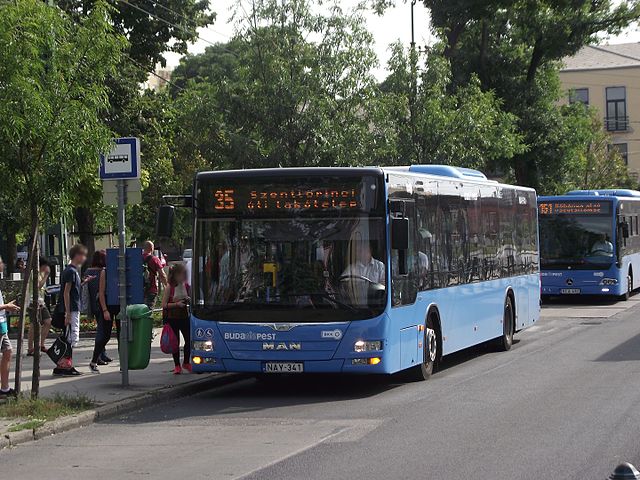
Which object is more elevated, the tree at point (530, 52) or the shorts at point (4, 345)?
the tree at point (530, 52)

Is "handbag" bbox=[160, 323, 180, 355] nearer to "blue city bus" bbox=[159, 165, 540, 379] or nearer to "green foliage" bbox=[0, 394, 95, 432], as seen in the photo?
"blue city bus" bbox=[159, 165, 540, 379]

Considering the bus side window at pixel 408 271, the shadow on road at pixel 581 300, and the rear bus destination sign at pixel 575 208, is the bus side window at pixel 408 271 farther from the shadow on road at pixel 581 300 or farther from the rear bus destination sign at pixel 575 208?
the shadow on road at pixel 581 300

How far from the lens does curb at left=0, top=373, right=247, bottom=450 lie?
37.0 ft

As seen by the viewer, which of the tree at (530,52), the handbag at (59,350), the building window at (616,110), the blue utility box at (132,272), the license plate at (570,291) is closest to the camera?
the blue utility box at (132,272)

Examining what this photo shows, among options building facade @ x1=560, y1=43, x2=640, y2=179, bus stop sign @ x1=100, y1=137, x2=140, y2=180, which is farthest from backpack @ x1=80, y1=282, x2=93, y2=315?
building facade @ x1=560, y1=43, x2=640, y2=179

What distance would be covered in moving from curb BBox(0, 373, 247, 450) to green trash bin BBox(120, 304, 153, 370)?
507mm

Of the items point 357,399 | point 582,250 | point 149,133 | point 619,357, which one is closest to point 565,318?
point 582,250

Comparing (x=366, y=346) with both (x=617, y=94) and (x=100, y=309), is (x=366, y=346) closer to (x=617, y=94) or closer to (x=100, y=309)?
(x=100, y=309)

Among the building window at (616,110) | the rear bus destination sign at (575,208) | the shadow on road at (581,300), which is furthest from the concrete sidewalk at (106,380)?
the building window at (616,110)

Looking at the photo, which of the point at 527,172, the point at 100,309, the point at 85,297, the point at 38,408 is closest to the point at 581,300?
the point at 527,172

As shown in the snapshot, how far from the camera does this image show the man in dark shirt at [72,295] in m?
16.4

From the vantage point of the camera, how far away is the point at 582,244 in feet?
104

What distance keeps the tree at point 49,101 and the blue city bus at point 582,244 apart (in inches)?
811

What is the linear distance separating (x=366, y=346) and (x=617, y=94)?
260 ft
